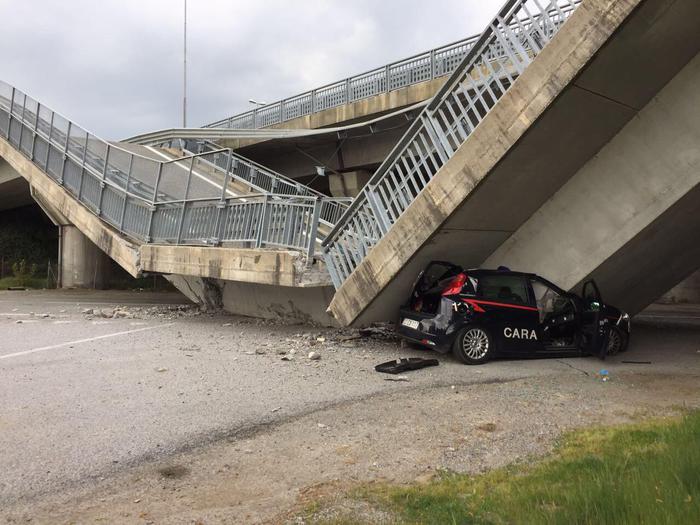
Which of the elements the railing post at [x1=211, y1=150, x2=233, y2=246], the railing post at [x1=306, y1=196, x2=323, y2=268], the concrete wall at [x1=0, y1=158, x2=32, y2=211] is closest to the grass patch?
the concrete wall at [x1=0, y1=158, x2=32, y2=211]

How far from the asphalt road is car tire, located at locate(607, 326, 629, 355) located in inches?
5.8

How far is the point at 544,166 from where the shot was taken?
6.98 meters

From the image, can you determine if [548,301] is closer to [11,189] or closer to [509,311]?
[509,311]

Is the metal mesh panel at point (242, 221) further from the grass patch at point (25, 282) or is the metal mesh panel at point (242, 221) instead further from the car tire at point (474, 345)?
the grass patch at point (25, 282)

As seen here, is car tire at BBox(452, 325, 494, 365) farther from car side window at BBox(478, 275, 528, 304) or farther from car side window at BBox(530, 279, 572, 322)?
car side window at BBox(530, 279, 572, 322)

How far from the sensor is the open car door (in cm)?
737

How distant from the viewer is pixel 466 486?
3.23 meters

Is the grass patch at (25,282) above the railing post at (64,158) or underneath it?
A: underneath

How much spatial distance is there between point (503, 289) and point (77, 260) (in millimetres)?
21585

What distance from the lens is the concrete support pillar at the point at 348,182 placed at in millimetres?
20188

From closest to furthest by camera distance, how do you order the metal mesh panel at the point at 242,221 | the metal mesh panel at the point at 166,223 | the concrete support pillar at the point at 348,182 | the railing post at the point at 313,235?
the railing post at the point at 313,235 < the metal mesh panel at the point at 242,221 < the metal mesh panel at the point at 166,223 < the concrete support pillar at the point at 348,182

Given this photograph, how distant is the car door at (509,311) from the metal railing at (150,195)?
3167mm

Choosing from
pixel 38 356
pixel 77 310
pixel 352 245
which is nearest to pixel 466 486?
pixel 352 245

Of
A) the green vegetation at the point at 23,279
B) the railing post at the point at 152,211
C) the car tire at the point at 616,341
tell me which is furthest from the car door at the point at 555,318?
the green vegetation at the point at 23,279
